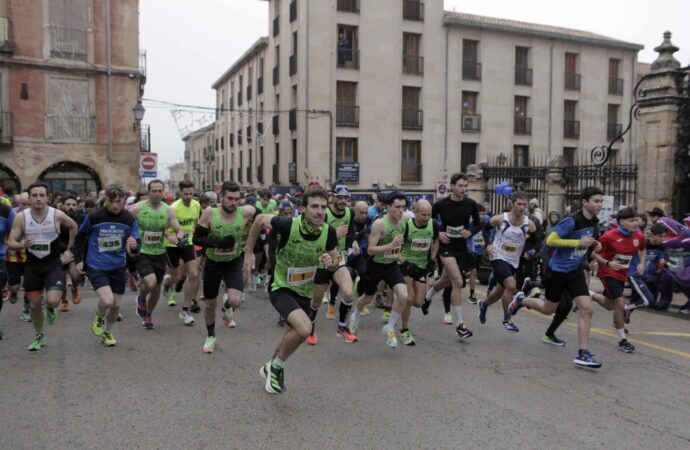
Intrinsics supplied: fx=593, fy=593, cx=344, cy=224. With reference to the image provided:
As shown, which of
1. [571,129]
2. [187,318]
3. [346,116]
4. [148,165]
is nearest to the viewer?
[187,318]

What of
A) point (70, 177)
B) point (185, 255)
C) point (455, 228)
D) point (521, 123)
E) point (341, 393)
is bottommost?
point (341, 393)

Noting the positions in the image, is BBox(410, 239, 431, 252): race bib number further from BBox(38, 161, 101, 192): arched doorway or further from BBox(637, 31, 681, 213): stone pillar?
BBox(38, 161, 101, 192): arched doorway

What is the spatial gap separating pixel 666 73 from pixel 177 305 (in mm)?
11378

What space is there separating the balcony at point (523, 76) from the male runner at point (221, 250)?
27.9 metres

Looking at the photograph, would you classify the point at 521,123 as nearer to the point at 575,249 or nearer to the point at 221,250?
the point at 575,249

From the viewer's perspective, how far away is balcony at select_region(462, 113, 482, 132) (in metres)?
30.9

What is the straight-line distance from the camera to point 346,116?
28.8m

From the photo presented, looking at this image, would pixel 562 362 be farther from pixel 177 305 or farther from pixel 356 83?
pixel 356 83

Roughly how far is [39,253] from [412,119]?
24576 millimetres

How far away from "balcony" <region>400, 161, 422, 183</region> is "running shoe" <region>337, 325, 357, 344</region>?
2287 centimetres

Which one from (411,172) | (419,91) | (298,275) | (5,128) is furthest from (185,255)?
(419,91)

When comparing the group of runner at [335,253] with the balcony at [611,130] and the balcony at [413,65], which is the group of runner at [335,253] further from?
the balcony at [611,130]

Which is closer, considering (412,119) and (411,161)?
(412,119)

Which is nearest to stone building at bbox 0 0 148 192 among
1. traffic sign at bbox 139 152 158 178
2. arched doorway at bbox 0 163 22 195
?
arched doorway at bbox 0 163 22 195
